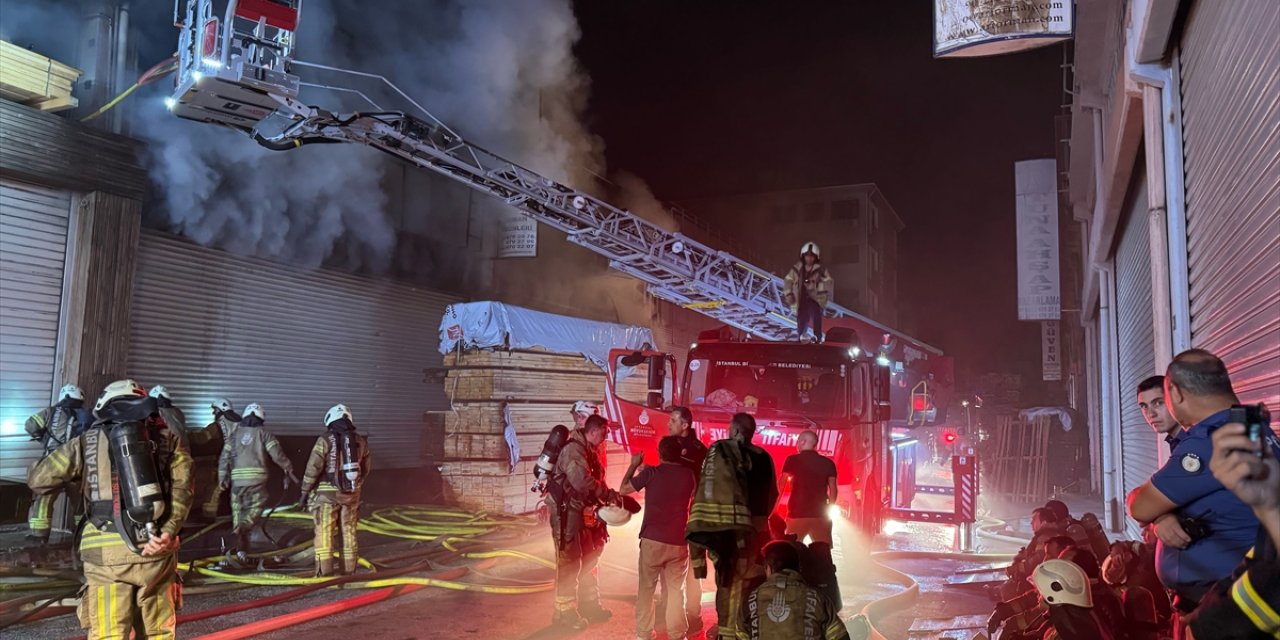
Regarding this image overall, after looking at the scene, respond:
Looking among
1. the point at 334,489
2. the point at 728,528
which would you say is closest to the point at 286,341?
the point at 334,489

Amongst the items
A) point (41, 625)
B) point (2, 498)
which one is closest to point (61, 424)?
point (2, 498)

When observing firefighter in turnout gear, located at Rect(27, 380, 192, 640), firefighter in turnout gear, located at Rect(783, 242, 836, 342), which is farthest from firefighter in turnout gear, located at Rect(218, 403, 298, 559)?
firefighter in turnout gear, located at Rect(783, 242, 836, 342)

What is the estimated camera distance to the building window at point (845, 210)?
45.8 meters

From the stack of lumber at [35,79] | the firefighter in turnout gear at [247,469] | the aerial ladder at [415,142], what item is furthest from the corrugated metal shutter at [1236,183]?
the stack of lumber at [35,79]

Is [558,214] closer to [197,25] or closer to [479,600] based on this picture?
[197,25]

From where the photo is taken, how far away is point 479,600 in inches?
278

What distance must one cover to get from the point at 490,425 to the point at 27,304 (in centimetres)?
634

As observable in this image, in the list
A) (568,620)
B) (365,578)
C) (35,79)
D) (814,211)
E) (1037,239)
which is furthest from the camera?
(814,211)

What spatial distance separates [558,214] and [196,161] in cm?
568

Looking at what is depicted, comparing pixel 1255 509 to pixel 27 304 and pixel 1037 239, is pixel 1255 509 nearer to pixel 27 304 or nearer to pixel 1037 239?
pixel 27 304

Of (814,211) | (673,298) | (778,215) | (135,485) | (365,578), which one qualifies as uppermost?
(814,211)

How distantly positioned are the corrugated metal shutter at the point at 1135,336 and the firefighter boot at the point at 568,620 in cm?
477

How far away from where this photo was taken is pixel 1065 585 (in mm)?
3430

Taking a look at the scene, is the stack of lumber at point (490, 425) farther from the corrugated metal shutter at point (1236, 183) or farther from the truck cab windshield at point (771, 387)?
the corrugated metal shutter at point (1236, 183)
